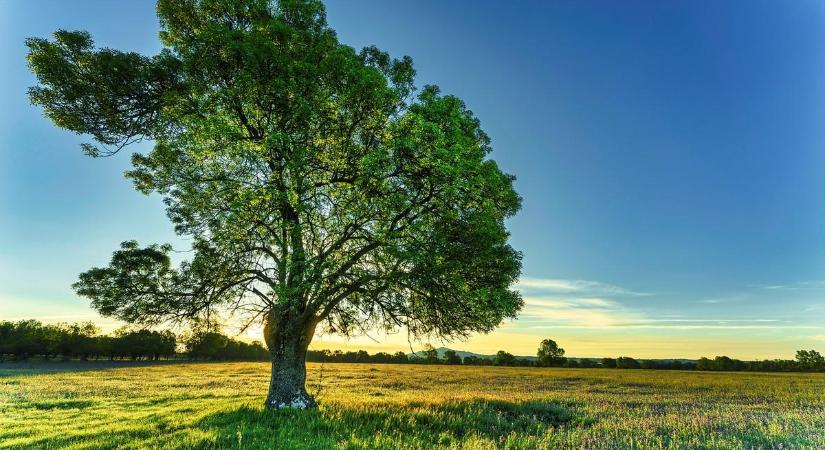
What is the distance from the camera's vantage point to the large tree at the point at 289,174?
1418 cm

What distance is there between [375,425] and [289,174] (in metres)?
8.90

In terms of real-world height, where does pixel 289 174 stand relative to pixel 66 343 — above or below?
above

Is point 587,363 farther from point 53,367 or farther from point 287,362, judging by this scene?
point 53,367

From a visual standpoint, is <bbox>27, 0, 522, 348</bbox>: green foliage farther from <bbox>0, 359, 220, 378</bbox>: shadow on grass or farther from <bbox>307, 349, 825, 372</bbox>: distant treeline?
<bbox>307, 349, 825, 372</bbox>: distant treeline

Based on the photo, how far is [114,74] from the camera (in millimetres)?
15406

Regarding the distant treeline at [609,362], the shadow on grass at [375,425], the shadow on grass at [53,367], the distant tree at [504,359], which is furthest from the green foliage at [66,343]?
the shadow on grass at [375,425]

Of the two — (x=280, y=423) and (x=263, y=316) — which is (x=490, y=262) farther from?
(x=263, y=316)

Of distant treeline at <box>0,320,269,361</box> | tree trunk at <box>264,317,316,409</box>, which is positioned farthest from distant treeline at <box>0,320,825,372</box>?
tree trunk at <box>264,317,316,409</box>

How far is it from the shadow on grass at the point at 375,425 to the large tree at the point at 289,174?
2.74 m

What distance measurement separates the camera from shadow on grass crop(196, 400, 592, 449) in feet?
33.9

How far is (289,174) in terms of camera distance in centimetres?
1485

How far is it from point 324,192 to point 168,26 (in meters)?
10.5

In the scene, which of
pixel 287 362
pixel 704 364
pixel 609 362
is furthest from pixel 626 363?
pixel 287 362

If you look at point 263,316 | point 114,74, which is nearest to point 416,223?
point 263,316
